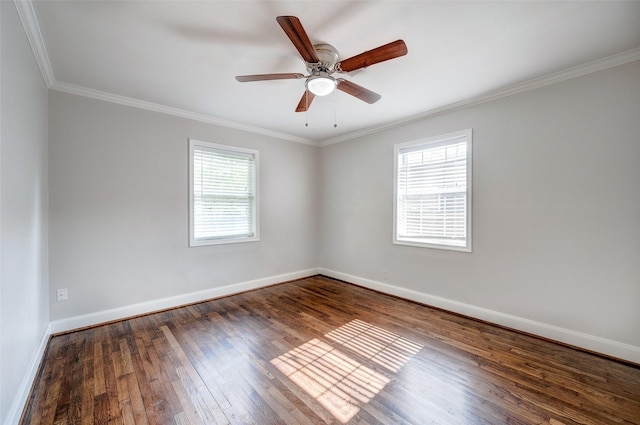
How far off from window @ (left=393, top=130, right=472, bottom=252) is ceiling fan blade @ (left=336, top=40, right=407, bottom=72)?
190 centimetres

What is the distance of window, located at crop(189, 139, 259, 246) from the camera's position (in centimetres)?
368

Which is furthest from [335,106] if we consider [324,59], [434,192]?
[434,192]

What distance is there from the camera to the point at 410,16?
1.80 metres

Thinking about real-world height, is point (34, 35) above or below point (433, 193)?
above

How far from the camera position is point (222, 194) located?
3947 millimetres

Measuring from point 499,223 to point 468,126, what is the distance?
1197mm

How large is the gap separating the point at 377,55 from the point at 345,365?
7.86 ft

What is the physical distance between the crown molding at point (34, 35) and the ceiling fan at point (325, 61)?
1317 mm

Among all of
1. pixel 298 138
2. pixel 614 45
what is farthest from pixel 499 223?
pixel 298 138

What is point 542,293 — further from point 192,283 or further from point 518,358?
point 192,283

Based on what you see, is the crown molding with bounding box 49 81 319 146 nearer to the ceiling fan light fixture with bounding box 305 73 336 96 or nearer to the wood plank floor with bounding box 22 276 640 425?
the ceiling fan light fixture with bounding box 305 73 336 96

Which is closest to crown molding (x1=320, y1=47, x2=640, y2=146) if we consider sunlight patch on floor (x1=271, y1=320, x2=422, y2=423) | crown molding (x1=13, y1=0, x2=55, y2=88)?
sunlight patch on floor (x1=271, y1=320, x2=422, y2=423)

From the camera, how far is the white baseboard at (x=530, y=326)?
227 cm

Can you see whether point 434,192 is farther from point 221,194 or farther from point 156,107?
point 156,107
